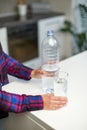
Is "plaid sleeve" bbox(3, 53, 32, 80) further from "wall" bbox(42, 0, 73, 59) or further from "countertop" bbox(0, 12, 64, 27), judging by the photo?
"wall" bbox(42, 0, 73, 59)

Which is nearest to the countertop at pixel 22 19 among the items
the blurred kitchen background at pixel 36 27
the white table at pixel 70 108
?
the blurred kitchen background at pixel 36 27

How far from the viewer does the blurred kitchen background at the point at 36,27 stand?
283 centimetres

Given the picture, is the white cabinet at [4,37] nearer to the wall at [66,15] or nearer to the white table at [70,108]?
the wall at [66,15]

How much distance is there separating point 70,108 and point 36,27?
2187mm

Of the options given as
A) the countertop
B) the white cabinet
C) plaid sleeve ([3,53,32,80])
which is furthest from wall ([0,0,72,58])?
plaid sleeve ([3,53,32,80])

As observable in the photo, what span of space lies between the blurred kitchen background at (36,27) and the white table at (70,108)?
1398mm

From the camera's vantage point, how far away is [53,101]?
1045 mm

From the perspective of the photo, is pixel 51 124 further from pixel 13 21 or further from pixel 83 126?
pixel 13 21

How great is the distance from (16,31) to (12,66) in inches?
61.2

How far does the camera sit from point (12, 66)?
1.45m

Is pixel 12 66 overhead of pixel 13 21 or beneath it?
beneath

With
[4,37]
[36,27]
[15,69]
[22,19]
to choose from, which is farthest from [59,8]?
[15,69]

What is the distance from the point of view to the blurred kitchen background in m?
2.83

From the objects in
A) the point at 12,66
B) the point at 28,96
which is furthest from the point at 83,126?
the point at 12,66
